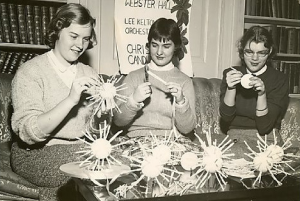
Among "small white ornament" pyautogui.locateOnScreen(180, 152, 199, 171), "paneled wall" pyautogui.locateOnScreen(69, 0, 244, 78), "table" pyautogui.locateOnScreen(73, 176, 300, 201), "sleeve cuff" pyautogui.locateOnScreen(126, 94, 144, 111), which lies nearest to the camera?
"table" pyautogui.locateOnScreen(73, 176, 300, 201)

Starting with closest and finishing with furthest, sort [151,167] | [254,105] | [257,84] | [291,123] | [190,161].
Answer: [151,167] < [190,161] < [257,84] < [254,105] < [291,123]

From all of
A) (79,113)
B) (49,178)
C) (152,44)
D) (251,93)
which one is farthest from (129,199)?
(251,93)

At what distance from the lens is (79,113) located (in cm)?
161

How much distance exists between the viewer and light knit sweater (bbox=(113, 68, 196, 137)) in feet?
5.77

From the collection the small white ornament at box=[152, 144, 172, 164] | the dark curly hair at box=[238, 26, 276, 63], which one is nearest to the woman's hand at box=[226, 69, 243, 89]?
the dark curly hair at box=[238, 26, 276, 63]

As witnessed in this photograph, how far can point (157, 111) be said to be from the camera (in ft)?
6.07

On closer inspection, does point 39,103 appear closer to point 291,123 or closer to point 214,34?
point 291,123

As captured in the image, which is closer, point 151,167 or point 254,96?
point 151,167

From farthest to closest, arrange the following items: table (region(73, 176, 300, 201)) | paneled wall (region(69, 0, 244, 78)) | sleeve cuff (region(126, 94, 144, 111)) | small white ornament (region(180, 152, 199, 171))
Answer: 1. paneled wall (region(69, 0, 244, 78))
2. sleeve cuff (region(126, 94, 144, 111))
3. small white ornament (region(180, 152, 199, 171))
4. table (region(73, 176, 300, 201))

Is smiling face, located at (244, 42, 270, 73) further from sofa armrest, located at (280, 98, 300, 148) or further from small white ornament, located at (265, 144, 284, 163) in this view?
small white ornament, located at (265, 144, 284, 163)

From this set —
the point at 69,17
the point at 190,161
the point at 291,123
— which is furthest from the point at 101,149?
the point at 291,123

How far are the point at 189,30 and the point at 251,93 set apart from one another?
0.72 metres

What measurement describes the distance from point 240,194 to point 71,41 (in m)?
0.87

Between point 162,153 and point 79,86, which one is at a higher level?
point 79,86
